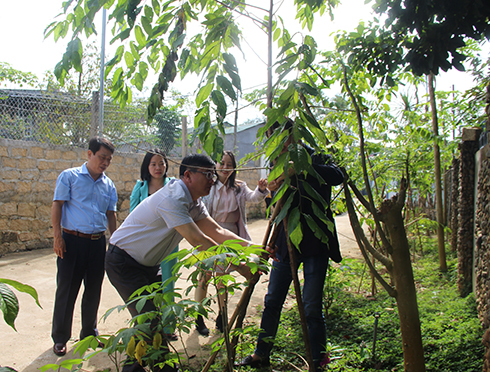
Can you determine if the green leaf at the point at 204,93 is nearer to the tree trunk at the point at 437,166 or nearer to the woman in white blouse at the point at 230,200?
the woman in white blouse at the point at 230,200

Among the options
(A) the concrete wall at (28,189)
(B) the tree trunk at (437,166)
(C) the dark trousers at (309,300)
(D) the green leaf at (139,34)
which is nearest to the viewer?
(D) the green leaf at (139,34)

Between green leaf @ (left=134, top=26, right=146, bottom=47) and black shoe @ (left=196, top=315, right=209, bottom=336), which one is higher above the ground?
green leaf @ (left=134, top=26, right=146, bottom=47)

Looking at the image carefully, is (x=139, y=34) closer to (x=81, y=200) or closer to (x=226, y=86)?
(x=226, y=86)

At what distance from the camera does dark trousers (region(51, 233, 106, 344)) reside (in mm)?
3053

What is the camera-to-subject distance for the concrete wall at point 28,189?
6281mm

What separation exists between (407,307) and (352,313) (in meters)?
1.94

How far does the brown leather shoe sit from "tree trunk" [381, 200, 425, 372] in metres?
2.57

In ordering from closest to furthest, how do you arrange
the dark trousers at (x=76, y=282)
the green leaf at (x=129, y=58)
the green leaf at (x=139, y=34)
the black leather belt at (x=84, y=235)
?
the green leaf at (x=139, y=34), the green leaf at (x=129, y=58), the dark trousers at (x=76, y=282), the black leather belt at (x=84, y=235)

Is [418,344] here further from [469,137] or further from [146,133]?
[146,133]

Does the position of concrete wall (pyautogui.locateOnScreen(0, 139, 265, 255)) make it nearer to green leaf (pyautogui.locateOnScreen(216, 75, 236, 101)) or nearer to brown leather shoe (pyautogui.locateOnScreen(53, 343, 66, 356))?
brown leather shoe (pyautogui.locateOnScreen(53, 343, 66, 356))

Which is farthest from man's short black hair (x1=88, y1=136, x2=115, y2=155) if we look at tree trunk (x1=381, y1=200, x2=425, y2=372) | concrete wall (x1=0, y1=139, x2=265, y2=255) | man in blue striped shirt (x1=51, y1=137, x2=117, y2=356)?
concrete wall (x1=0, y1=139, x2=265, y2=255)

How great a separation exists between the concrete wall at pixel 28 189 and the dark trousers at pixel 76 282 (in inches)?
154

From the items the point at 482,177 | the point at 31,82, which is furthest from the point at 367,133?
the point at 31,82

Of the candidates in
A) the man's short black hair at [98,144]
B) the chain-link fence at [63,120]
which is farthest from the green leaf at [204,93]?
the chain-link fence at [63,120]
